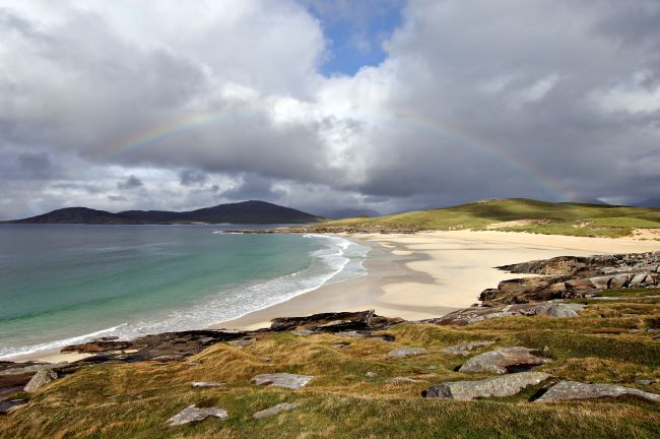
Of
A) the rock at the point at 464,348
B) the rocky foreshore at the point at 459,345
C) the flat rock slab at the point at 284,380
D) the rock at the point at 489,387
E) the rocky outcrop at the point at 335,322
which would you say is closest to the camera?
the rock at the point at 489,387

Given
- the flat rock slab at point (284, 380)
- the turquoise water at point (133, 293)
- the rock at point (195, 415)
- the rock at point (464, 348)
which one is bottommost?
the turquoise water at point (133, 293)

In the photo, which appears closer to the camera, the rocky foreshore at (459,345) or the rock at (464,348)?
the rocky foreshore at (459,345)

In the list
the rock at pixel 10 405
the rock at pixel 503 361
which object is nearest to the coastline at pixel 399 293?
the rock at pixel 10 405

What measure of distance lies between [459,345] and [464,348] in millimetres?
602

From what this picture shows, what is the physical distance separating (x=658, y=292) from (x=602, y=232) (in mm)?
114963

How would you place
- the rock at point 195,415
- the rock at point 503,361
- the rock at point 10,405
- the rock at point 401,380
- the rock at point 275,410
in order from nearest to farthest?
the rock at point 275,410, the rock at point 195,415, the rock at point 401,380, the rock at point 503,361, the rock at point 10,405

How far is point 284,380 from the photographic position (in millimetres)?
18688

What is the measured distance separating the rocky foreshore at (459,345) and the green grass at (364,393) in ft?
2.87

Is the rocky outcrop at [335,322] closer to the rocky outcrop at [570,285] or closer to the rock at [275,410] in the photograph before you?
the rocky outcrop at [570,285]

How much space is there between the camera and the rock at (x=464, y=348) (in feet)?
71.8

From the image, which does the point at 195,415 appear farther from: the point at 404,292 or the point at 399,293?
the point at 404,292

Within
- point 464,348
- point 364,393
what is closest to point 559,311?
point 464,348

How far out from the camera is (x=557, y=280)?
1793 inches

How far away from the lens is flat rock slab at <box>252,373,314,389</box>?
17.9 m
